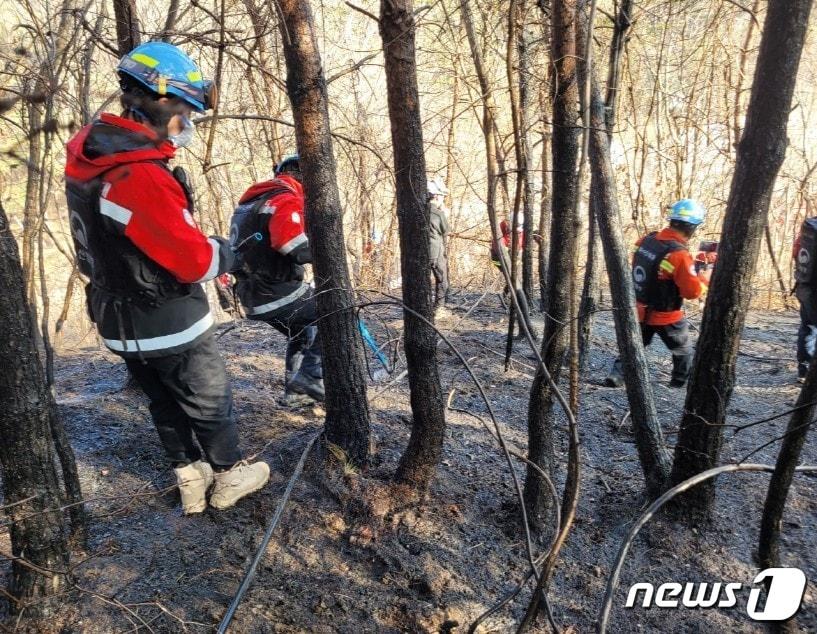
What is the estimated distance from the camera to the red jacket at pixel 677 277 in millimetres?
4918

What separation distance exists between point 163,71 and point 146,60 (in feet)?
0.29

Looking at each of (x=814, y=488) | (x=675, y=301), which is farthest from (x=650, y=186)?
(x=814, y=488)

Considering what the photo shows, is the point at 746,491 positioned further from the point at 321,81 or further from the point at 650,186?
the point at 650,186

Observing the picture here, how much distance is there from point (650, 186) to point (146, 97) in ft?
35.0

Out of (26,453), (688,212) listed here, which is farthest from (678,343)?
(26,453)

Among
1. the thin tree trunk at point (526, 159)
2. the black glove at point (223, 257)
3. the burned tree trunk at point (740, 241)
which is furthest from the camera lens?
the thin tree trunk at point (526, 159)

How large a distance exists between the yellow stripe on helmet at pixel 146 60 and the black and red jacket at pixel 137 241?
1.02ft

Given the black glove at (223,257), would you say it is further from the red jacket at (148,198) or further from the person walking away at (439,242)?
the person walking away at (439,242)

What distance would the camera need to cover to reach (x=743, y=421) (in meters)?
4.59

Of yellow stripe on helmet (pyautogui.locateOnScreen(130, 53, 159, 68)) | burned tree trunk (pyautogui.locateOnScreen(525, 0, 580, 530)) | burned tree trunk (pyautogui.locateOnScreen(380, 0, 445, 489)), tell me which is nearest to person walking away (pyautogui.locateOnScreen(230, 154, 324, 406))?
burned tree trunk (pyautogui.locateOnScreen(380, 0, 445, 489))

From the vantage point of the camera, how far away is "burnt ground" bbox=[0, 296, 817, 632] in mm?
2471

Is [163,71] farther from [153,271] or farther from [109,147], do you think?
[153,271]

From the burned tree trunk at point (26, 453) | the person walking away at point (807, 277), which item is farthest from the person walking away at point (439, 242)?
the burned tree trunk at point (26, 453)

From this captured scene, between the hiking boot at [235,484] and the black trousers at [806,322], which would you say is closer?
the hiking boot at [235,484]
